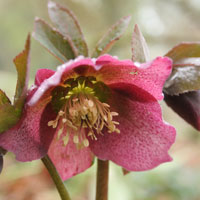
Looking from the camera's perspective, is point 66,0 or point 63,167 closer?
point 63,167

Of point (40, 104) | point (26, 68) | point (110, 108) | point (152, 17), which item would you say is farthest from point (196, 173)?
point (152, 17)

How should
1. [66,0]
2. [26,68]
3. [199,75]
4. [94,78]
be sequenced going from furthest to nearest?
[66,0], [94,78], [199,75], [26,68]

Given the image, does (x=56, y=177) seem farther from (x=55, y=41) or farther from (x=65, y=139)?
(x=55, y=41)

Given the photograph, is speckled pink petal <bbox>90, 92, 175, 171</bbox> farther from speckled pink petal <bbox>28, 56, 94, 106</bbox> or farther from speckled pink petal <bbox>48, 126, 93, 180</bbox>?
speckled pink petal <bbox>28, 56, 94, 106</bbox>

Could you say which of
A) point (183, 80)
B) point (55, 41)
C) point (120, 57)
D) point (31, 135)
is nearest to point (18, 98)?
point (31, 135)

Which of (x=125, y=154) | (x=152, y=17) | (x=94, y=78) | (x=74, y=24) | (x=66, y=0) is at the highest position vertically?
(x=74, y=24)

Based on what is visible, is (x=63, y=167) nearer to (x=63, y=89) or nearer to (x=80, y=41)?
(x=63, y=89)

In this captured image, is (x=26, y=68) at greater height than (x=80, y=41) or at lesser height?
greater
